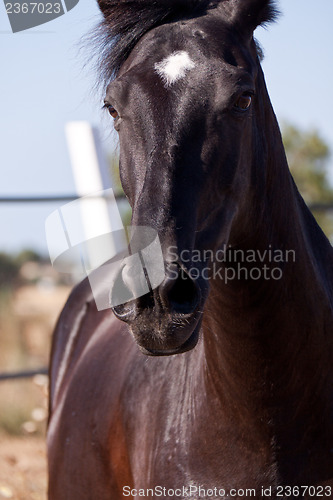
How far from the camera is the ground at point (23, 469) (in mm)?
4176

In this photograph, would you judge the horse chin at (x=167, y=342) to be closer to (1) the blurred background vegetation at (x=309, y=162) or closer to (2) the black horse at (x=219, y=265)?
(2) the black horse at (x=219, y=265)

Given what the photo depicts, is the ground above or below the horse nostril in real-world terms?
below

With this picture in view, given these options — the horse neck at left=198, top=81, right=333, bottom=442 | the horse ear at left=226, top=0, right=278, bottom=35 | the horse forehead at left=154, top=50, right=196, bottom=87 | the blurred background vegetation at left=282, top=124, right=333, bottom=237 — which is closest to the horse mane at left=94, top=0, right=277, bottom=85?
the horse ear at left=226, top=0, right=278, bottom=35

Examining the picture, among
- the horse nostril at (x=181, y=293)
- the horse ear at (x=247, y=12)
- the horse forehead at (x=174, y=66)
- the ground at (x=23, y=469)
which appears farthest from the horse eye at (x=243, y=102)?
the ground at (x=23, y=469)

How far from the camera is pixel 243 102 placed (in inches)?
65.1

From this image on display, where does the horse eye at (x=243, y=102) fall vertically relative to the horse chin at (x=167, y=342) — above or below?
above

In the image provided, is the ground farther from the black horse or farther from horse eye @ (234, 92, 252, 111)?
horse eye @ (234, 92, 252, 111)

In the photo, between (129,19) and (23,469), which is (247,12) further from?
(23,469)

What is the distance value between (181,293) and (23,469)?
371 centimetres

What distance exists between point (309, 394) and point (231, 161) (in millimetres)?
701

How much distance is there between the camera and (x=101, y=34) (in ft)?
6.55

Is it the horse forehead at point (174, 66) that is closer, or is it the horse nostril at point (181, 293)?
the horse nostril at point (181, 293)

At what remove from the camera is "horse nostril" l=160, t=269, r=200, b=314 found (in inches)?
53.2

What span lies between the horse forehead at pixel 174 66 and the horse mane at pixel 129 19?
9.0 inches
